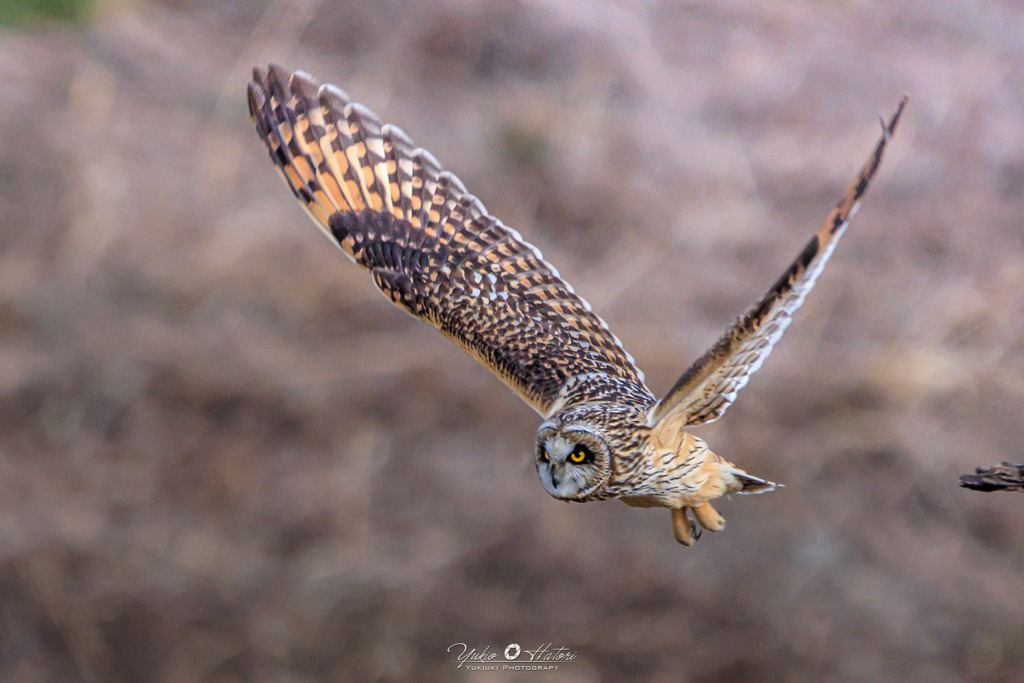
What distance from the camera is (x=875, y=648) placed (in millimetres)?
5973

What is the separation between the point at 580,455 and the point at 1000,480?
2.50 ft

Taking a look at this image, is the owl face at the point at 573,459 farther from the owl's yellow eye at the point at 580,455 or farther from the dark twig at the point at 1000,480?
the dark twig at the point at 1000,480

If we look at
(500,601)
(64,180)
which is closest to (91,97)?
(64,180)

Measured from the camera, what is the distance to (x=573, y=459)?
6.41ft

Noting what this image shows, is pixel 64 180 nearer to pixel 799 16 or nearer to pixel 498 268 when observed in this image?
pixel 498 268

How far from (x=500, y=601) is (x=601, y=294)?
6.64 ft

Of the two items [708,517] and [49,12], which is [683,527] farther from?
[49,12]

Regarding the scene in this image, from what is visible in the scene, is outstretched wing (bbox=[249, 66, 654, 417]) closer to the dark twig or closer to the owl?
the owl

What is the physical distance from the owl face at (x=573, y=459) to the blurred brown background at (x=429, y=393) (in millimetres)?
3896

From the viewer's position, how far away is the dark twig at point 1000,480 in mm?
1617

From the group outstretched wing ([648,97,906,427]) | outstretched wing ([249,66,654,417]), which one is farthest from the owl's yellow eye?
outstretched wing ([249,66,654,417])

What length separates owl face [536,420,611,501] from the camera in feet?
6.36

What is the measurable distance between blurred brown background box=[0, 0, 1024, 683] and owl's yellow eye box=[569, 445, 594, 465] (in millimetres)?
3944
